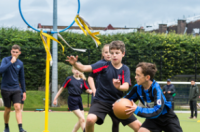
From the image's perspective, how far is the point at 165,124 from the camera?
4.29m

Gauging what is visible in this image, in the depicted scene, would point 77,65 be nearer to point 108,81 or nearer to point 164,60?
point 108,81

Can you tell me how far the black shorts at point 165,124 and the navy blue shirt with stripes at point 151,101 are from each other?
0.08 metres

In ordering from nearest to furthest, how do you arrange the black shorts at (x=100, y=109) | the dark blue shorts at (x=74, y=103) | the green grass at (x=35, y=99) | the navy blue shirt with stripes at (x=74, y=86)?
the black shorts at (x=100, y=109), the dark blue shorts at (x=74, y=103), the navy blue shirt with stripes at (x=74, y=86), the green grass at (x=35, y=99)

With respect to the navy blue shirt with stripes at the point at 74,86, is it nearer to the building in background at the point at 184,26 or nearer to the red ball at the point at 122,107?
the red ball at the point at 122,107

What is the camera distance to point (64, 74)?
51.2 ft

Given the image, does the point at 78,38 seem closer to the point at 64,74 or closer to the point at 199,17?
the point at 64,74

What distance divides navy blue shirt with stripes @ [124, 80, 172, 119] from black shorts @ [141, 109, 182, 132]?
80mm

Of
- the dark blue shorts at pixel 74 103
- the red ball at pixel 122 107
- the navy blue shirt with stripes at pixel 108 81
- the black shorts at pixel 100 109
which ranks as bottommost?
the dark blue shorts at pixel 74 103

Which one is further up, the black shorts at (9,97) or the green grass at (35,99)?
the black shorts at (9,97)

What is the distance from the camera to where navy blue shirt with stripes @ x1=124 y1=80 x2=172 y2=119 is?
4070 millimetres

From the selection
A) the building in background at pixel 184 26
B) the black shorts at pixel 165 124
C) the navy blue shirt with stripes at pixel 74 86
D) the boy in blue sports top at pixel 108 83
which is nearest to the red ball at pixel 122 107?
the black shorts at pixel 165 124

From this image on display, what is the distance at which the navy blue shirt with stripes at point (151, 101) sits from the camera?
13.4 ft

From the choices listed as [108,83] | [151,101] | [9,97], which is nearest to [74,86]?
[9,97]

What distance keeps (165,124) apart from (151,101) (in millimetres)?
376
